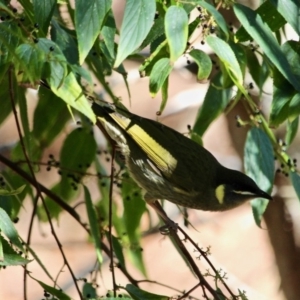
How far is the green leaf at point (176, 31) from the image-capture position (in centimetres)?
139

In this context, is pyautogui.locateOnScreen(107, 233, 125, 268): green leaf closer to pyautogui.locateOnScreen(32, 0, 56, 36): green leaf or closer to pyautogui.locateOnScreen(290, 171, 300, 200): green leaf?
pyautogui.locateOnScreen(290, 171, 300, 200): green leaf

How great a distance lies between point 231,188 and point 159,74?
1.19 metres

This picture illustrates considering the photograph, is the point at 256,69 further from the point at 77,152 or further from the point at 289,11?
the point at 77,152

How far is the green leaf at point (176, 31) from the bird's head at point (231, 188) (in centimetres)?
111

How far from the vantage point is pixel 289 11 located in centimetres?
162

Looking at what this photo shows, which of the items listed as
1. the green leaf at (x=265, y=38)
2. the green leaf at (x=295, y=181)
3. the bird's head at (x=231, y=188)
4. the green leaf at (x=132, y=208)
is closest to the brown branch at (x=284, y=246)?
the bird's head at (x=231, y=188)

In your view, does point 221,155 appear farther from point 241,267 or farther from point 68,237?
point 68,237

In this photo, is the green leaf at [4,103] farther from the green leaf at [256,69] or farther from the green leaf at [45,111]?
the green leaf at [256,69]

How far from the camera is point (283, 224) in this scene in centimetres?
448

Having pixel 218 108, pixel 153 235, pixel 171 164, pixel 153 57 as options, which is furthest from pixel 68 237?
pixel 153 57

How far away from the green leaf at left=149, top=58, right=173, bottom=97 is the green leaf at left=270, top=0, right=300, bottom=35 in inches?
10.7

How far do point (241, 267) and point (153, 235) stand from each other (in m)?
0.64

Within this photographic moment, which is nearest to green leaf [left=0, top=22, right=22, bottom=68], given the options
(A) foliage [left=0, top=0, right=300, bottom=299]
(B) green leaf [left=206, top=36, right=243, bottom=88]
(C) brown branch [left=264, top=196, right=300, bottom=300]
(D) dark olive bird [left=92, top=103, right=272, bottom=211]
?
(A) foliage [left=0, top=0, right=300, bottom=299]

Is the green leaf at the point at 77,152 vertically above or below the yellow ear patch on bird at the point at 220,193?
above
